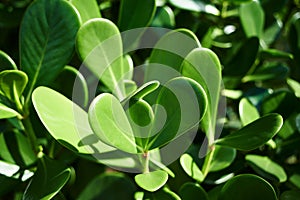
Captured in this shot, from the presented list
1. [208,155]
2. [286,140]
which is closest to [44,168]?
[208,155]

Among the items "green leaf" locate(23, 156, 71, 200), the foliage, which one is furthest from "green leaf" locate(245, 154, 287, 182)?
"green leaf" locate(23, 156, 71, 200)

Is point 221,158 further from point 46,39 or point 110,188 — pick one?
point 46,39

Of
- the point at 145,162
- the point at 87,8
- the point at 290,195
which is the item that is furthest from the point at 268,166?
the point at 87,8

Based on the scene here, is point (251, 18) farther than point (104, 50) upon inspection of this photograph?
Yes

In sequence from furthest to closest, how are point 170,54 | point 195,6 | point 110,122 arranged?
point 195,6 < point 170,54 < point 110,122

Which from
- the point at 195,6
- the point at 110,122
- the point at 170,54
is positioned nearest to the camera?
the point at 110,122
